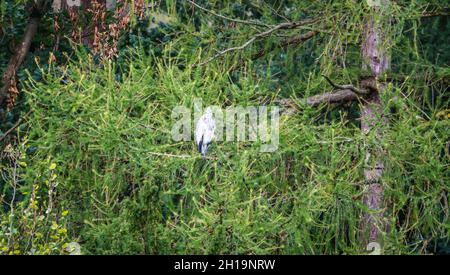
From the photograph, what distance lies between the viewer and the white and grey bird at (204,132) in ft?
25.7

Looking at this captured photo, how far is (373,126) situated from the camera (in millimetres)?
8297

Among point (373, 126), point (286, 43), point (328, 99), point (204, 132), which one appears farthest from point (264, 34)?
point (204, 132)

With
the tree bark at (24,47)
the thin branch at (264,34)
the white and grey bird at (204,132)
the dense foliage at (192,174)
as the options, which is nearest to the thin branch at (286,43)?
the thin branch at (264,34)

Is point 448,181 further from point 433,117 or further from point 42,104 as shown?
point 42,104

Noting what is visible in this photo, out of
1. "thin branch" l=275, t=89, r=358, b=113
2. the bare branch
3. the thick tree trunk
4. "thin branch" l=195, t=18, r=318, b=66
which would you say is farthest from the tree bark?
the thick tree trunk

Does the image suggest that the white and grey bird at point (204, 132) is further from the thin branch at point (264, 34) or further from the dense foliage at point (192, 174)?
the thin branch at point (264, 34)

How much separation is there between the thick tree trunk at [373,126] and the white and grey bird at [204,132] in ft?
4.07

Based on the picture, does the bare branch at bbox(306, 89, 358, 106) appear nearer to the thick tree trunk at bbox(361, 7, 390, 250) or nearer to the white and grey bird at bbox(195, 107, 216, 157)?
the thick tree trunk at bbox(361, 7, 390, 250)

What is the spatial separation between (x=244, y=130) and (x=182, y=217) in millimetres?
819

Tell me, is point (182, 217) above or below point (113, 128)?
below

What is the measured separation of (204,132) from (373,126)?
1.40 metres

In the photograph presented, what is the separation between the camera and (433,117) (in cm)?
834
